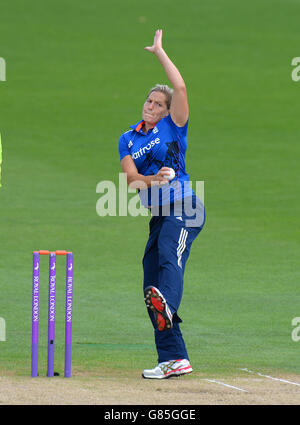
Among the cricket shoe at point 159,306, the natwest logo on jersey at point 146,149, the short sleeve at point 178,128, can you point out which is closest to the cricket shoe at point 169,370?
the cricket shoe at point 159,306

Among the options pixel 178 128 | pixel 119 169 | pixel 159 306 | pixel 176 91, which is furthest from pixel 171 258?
pixel 119 169

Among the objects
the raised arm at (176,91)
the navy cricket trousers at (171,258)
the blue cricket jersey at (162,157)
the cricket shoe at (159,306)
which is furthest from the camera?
the blue cricket jersey at (162,157)

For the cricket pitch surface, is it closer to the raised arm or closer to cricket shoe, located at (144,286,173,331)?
cricket shoe, located at (144,286,173,331)

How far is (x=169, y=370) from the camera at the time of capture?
7.48m

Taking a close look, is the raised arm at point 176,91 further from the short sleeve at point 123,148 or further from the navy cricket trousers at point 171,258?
the navy cricket trousers at point 171,258

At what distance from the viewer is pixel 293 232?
49.8 ft

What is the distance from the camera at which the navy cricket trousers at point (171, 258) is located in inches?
285

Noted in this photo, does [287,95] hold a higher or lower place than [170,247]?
higher

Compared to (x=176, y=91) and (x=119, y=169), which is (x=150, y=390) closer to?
(x=176, y=91)

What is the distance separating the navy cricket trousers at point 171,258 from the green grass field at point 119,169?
492 mm

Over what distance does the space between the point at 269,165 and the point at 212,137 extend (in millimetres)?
2899

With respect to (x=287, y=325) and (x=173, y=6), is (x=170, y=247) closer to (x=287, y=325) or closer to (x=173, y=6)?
(x=287, y=325)

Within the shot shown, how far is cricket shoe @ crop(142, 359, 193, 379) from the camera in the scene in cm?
745

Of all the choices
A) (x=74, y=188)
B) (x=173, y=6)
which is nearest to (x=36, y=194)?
(x=74, y=188)
